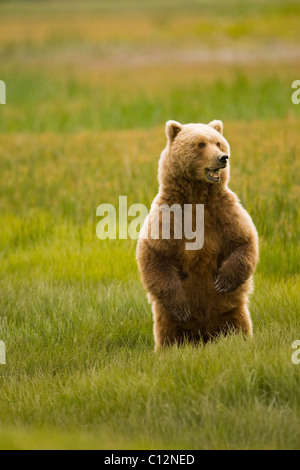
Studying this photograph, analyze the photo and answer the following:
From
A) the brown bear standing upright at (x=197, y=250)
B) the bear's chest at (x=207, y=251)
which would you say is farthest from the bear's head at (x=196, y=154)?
the bear's chest at (x=207, y=251)

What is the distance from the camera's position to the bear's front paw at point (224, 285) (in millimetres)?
4895

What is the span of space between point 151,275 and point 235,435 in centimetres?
123

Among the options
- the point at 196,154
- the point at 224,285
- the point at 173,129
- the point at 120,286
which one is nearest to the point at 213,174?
the point at 196,154

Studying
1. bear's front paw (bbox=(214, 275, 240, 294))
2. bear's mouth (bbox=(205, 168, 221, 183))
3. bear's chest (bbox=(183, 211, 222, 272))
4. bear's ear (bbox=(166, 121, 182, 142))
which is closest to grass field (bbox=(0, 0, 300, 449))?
bear's front paw (bbox=(214, 275, 240, 294))

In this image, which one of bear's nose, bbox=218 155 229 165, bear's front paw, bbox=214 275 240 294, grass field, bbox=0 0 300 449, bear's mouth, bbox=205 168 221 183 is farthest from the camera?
bear's front paw, bbox=214 275 240 294

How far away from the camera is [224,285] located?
4902 mm

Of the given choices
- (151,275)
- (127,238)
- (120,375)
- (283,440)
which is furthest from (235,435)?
(127,238)

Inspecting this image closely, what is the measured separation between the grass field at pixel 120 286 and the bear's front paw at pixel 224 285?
30 centimetres

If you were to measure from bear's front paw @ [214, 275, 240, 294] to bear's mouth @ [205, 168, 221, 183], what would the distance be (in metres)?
0.57

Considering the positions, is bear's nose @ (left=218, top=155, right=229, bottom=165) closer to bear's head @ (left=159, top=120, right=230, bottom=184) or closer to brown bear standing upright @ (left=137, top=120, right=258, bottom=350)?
bear's head @ (left=159, top=120, right=230, bottom=184)

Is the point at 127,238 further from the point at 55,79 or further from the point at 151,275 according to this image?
the point at 55,79

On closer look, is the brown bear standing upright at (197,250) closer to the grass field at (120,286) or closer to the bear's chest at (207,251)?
the bear's chest at (207,251)

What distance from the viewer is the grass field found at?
423 cm

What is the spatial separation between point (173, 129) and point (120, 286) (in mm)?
1999
